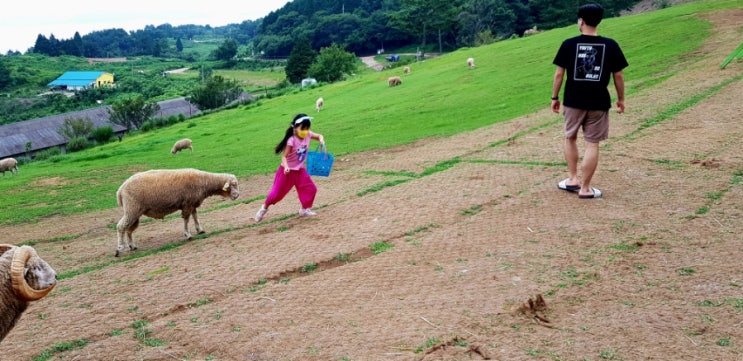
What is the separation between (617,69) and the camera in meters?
8.70

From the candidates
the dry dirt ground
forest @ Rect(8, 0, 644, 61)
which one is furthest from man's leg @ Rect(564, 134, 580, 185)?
forest @ Rect(8, 0, 644, 61)

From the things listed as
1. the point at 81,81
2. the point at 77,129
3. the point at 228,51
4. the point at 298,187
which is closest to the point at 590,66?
the point at 298,187

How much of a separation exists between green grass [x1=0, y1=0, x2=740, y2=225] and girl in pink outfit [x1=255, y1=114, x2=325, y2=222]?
2.31 m

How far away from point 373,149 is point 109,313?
43.1ft

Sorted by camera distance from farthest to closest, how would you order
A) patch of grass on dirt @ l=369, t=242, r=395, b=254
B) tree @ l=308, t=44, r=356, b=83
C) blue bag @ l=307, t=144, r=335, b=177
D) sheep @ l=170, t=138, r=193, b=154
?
tree @ l=308, t=44, r=356, b=83 < sheep @ l=170, t=138, r=193, b=154 < blue bag @ l=307, t=144, r=335, b=177 < patch of grass on dirt @ l=369, t=242, r=395, b=254

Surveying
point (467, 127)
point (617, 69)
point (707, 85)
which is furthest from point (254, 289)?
point (707, 85)

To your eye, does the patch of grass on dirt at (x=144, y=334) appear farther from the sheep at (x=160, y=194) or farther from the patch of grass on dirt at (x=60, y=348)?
the sheep at (x=160, y=194)

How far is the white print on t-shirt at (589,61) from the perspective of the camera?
8672mm

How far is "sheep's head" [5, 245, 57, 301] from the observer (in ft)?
16.3

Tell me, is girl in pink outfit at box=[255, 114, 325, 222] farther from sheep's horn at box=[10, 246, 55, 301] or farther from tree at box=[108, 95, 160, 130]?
tree at box=[108, 95, 160, 130]

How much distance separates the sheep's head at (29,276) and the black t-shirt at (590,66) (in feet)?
23.4

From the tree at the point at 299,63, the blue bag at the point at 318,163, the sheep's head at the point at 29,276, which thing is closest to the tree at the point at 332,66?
the tree at the point at 299,63

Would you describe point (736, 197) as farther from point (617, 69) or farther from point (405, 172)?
point (405, 172)

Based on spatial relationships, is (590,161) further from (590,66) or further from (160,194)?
(160,194)
